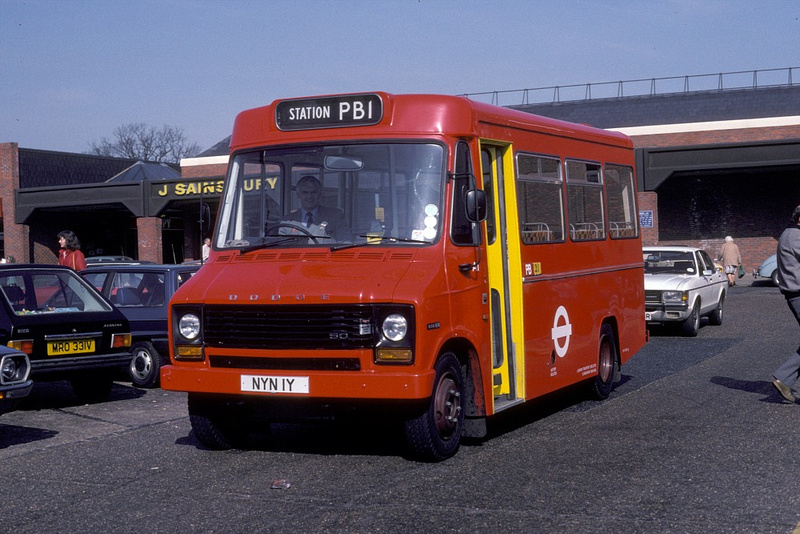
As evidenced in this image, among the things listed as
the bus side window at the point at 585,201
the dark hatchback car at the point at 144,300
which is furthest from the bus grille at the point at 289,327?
the dark hatchback car at the point at 144,300

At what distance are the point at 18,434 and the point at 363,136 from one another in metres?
4.42

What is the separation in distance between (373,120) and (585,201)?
11.2ft

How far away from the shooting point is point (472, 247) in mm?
8117

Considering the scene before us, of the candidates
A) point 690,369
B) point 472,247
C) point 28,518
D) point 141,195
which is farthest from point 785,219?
point 28,518

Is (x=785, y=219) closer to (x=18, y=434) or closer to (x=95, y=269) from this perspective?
(x=95, y=269)

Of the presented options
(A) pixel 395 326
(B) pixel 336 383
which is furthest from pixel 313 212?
(B) pixel 336 383

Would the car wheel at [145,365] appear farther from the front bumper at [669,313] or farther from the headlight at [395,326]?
the front bumper at [669,313]

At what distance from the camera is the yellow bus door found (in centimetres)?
874

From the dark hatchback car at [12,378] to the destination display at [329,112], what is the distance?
117 inches

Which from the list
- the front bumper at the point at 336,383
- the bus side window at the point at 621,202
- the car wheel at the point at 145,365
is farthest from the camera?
the car wheel at the point at 145,365

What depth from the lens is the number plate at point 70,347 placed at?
1095cm

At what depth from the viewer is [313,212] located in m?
8.10

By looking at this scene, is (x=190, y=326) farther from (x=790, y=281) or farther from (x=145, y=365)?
(x=790, y=281)

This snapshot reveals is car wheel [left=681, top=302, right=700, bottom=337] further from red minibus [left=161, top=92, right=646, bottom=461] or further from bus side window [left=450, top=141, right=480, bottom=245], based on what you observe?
bus side window [left=450, top=141, right=480, bottom=245]
